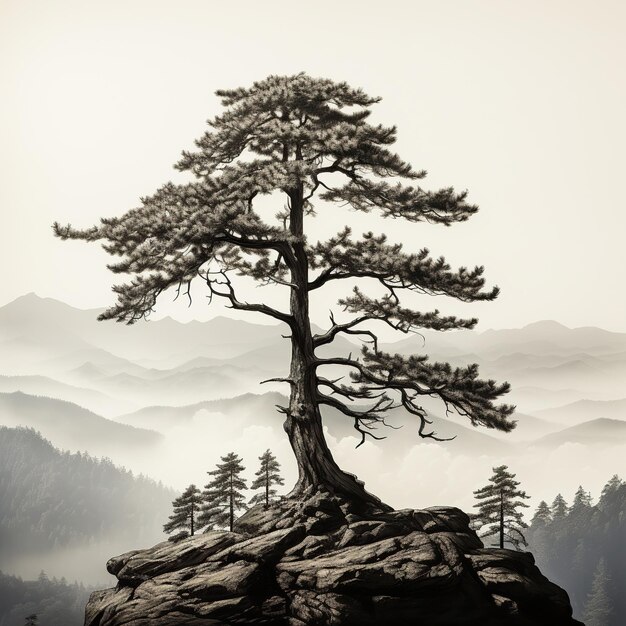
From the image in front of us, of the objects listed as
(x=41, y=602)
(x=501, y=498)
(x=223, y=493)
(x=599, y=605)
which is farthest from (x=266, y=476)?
(x=41, y=602)

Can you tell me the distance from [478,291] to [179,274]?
164 inches

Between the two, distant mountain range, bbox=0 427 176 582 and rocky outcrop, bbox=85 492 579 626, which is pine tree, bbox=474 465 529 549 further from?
distant mountain range, bbox=0 427 176 582

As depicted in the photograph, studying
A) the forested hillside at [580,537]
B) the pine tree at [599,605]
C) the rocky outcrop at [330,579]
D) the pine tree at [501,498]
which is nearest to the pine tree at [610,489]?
the forested hillside at [580,537]

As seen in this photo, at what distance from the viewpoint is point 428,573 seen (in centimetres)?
724

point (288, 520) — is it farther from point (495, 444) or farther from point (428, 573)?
point (495, 444)

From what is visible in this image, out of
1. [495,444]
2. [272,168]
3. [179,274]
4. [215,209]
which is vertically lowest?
[495,444]

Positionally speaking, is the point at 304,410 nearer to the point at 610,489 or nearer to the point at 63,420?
the point at 610,489

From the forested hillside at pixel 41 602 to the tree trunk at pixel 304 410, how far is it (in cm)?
1895

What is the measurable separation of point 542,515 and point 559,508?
2.31ft

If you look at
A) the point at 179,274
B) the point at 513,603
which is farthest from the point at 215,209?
the point at 513,603

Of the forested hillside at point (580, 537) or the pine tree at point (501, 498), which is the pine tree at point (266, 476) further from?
the forested hillside at point (580, 537)

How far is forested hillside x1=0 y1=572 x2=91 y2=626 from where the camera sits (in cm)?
2530

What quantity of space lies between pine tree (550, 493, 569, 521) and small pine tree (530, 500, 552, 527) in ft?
0.72

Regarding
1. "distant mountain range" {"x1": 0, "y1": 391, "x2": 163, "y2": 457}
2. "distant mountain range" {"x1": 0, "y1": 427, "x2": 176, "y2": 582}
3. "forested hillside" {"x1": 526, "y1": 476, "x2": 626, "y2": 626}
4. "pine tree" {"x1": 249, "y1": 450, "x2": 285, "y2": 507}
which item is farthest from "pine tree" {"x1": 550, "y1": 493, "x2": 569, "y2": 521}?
"distant mountain range" {"x1": 0, "y1": 391, "x2": 163, "y2": 457}
